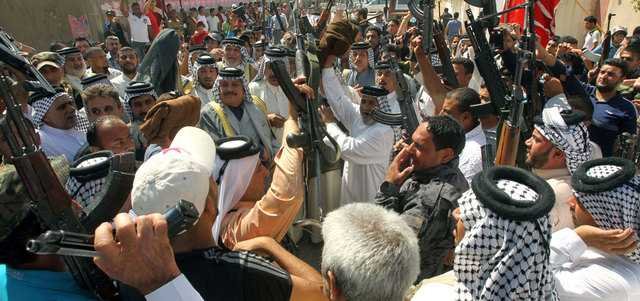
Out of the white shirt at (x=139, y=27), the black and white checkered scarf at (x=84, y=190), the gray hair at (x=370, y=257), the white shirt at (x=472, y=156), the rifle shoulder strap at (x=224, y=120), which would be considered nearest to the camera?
the gray hair at (x=370, y=257)

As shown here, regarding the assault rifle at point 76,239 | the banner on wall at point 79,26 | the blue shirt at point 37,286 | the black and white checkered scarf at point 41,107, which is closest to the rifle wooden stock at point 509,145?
the assault rifle at point 76,239

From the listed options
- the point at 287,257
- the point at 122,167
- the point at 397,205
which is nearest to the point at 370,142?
the point at 397,205

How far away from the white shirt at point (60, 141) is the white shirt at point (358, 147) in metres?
2.05

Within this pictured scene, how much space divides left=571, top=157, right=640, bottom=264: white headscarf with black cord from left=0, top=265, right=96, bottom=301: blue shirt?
206 centimetres

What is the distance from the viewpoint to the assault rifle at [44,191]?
1.40 metres

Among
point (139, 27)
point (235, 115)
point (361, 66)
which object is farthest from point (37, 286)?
point (139, 27)

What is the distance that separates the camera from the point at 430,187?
7.54 feet

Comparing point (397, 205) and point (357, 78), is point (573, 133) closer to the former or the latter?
point (397, 205)

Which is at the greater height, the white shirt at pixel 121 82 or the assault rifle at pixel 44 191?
the assault rifle at pixel 44 191

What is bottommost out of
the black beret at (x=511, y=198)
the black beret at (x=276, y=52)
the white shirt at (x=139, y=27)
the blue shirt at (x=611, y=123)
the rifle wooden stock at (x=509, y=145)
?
the blue shirt at (x=611, y=123)

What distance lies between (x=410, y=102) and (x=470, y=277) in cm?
268

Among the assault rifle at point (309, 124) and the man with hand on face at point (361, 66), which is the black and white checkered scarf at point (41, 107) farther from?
the man with hand on face at point (361, 66)

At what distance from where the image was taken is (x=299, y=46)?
3.90m

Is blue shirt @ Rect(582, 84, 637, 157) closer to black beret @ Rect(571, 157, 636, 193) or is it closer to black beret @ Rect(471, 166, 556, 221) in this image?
black beret @ Rect(571, 157, 636, 193)
